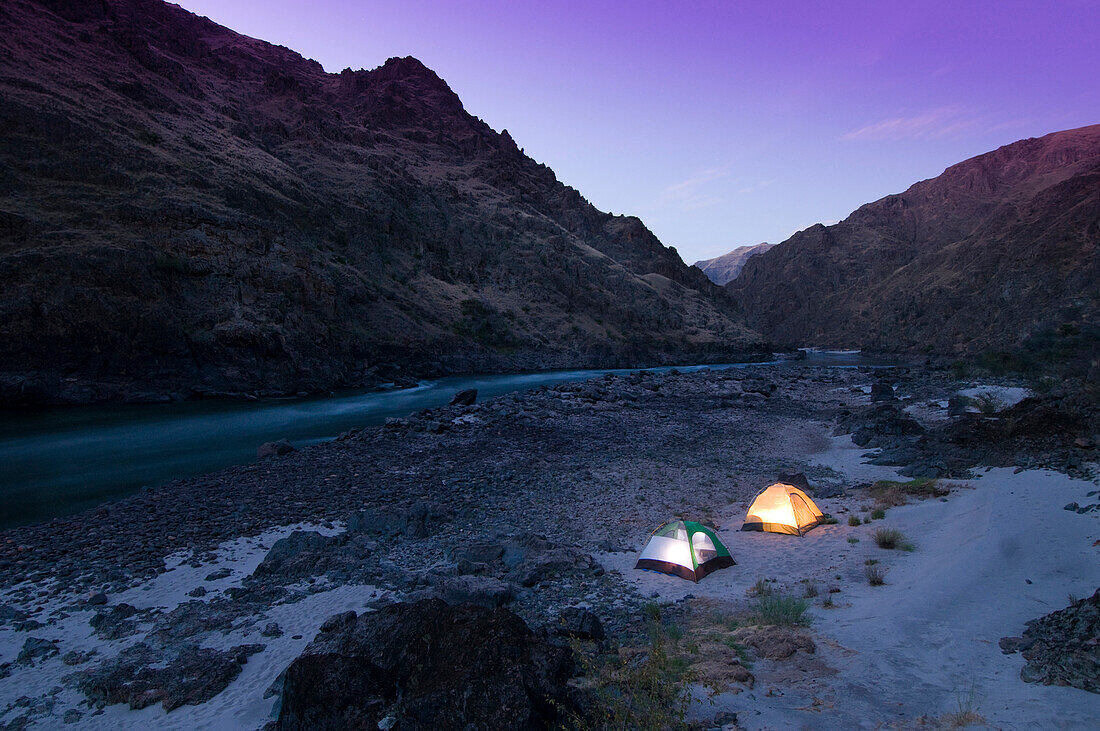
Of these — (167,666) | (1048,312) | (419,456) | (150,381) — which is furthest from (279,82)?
(1048,312)

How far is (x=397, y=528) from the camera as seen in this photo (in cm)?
1027

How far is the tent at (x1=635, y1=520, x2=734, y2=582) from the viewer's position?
8531 millimetres

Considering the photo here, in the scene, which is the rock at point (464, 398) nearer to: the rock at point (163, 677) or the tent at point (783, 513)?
the tent at point (783, 513)

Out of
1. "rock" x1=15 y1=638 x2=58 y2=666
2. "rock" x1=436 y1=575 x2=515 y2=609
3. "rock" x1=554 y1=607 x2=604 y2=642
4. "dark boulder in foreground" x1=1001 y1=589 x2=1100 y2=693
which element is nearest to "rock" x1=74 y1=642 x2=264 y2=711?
"rock" x1=15 y1=638 x2=58 y2=666

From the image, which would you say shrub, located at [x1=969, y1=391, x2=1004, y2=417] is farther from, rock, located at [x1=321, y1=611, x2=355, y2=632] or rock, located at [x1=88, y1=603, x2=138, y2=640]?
rock, located at [x1=88, y1=603, x2=138, y2=640]

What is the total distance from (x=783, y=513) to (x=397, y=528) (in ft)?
26.9

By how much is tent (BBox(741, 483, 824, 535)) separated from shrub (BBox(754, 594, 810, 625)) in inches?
149

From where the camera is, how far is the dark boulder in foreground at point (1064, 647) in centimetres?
A: 417

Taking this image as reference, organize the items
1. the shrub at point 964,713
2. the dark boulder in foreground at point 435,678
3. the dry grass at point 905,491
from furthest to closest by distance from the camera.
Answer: the dry grass at point 905,491 < the shrub at point 964,713 < the dark boulder in foreground at point 435,678

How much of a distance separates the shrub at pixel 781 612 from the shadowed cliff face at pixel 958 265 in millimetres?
36462

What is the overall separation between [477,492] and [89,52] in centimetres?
6690

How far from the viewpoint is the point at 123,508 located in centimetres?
1199

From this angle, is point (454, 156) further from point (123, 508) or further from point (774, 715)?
point (774, 715)

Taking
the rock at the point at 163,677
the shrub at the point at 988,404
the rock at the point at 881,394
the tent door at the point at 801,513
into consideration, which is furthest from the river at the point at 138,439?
the shrub at the point at 988,404
